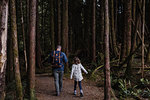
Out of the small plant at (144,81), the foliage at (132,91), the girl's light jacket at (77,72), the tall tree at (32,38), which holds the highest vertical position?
the tall tree at (32,38)

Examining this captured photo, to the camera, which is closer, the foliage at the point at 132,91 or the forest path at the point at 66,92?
the forest path at the point at 66,92

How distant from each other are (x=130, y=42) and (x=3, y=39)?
7.50 m

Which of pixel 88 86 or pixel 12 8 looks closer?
pixel 12 8

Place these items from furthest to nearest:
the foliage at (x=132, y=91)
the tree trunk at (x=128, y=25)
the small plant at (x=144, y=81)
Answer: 1. the tree trunk at (x=128, y=25)
2. the small plant at (x=144, y=81)
3. the foliage at (x=132, y=91)

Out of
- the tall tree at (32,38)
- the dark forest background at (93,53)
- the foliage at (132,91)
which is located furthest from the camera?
the foliage at (132,91)

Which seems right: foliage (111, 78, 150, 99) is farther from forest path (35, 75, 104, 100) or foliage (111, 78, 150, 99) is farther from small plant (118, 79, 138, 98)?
forest path (35, 75, 104, 100)

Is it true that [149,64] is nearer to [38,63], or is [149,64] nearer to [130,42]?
[130,42]

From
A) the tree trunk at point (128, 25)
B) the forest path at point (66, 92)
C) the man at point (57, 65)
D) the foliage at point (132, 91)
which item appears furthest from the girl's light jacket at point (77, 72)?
the tree trunk at point (128, 25)

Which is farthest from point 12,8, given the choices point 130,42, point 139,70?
point 139,70

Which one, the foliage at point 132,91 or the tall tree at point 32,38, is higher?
the tall tree at point 32,38

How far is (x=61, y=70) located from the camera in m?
6.98

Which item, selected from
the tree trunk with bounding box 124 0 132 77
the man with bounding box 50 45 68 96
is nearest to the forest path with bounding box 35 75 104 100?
the man with bounding box 50 45 68 96

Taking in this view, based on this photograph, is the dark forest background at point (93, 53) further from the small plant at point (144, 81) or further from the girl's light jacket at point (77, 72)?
the girl's light jacket at point (77, 72)

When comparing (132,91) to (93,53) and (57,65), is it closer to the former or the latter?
(57,65)
